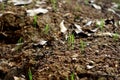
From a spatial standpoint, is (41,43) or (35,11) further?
(35,11)

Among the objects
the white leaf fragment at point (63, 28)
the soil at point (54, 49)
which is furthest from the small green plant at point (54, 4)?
the white leaf fragment at point (63, 28)

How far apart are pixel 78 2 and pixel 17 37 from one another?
2.27 m

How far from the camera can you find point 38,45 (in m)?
4.49

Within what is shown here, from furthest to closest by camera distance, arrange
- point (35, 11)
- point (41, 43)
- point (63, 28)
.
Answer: point (35, 11), point (63, 28), point (41, 43)

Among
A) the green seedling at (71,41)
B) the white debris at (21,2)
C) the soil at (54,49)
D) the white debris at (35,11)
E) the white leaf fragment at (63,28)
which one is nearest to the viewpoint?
the soil at (54,49)

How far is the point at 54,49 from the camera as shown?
173 inches

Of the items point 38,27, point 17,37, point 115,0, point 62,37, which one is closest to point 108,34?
point 62,37

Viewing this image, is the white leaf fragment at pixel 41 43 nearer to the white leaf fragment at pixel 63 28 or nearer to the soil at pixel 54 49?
the soil at pixel 54 49

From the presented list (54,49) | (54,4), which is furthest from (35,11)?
(54,49)

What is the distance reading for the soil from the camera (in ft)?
12.6

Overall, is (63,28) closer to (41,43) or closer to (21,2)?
(41,43)

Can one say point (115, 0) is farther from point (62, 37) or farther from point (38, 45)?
point (38, 45)

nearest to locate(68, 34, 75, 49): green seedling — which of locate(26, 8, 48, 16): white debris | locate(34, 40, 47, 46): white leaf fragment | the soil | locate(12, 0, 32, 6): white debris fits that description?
the soil

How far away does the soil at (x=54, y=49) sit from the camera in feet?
12.6
